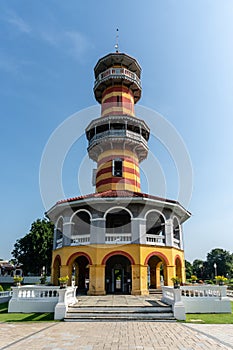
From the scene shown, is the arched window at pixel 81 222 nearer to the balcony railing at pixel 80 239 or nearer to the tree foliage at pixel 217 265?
the balcony railing at pixel 80 239

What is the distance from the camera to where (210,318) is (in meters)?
12.8

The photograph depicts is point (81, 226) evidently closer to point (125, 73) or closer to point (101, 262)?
point (101, 262)

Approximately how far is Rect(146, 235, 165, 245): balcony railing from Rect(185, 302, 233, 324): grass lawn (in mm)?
6024

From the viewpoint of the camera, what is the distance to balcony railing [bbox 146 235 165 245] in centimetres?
1919

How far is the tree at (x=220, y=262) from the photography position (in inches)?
2778

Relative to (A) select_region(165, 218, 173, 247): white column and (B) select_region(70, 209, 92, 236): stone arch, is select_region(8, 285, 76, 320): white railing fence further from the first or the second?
(A) select_region(165, 218, 173, 247): white column

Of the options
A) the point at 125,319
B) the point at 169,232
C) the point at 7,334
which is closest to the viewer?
the point at 7,334

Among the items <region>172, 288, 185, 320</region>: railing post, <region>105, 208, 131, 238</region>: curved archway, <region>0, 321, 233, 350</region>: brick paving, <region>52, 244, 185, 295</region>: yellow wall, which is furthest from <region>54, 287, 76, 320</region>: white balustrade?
<region>105, 208, 131, 238</region>: curved archway

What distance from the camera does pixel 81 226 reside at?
78.1ft

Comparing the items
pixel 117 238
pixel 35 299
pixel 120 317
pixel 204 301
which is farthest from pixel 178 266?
pixel 35 299

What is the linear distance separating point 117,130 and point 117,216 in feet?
25.5

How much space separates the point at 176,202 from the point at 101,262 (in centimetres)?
700

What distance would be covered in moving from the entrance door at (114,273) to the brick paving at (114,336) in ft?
29.8

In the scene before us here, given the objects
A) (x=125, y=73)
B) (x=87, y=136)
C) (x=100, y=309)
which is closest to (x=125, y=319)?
(x=100, y=309)
